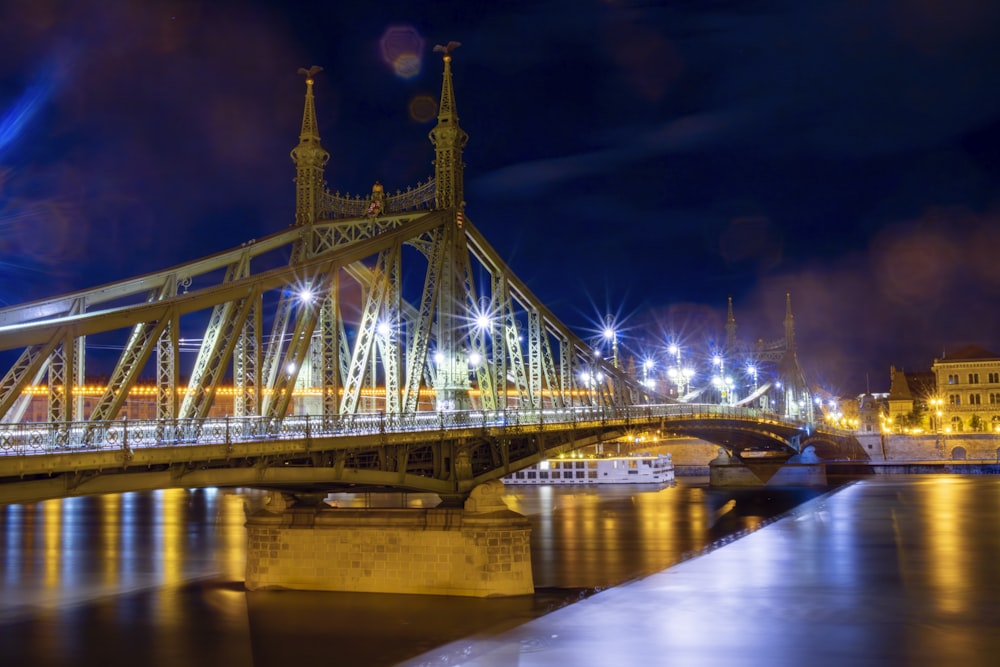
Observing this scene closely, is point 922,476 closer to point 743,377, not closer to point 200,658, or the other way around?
point 743,377

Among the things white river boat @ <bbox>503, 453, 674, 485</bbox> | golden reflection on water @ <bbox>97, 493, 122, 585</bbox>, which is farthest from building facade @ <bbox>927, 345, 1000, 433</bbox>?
golden reflection on water @ <bbox>97, 493, 122, 585</bbox>

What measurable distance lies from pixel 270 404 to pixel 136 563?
22.8m

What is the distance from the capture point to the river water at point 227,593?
29.5m

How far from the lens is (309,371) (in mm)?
46562

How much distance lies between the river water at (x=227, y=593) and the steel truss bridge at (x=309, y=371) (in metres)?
4.56

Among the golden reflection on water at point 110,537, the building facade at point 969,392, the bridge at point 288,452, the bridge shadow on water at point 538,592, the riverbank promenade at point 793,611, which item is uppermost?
the building facade at point 969,392

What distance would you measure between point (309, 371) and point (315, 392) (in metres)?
1.37

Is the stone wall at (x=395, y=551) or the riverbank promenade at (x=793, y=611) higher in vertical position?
the stone wall at (x=395, y=551)

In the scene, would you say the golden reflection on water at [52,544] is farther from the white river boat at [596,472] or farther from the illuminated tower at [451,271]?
the white river boat at [596,472]

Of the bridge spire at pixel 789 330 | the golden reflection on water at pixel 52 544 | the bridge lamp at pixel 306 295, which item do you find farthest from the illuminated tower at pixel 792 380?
the bridge lamp at pixel 306 295

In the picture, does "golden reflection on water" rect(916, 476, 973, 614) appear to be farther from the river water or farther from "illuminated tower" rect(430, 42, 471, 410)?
"illuminated tower" rect(430, 42, 471, 410)

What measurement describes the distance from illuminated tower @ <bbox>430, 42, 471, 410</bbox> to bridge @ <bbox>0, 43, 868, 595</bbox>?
0.09m

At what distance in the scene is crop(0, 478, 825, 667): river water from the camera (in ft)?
96.6

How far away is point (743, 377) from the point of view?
14475 cm
